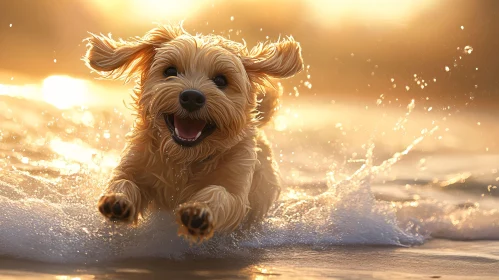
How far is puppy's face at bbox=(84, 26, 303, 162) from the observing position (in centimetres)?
546

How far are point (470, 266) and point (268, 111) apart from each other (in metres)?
1.84

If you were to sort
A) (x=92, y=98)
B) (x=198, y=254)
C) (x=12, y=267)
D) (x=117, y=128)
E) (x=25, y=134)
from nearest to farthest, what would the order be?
(x=12, y=267)
(x=198, y=254)
(x=25, y=134)
(x=117, y=128)
(x=92, y=98)

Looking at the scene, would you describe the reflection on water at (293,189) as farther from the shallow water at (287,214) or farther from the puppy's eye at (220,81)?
the puppy's eye at (220,81)

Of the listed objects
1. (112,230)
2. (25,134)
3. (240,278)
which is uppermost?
(25,134)

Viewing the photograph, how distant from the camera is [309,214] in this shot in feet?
22.7

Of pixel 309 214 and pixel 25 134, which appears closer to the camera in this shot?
pixel 309 214

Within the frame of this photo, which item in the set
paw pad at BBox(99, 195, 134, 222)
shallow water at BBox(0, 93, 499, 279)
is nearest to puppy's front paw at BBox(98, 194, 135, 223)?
paw pad at BBox(99, 195, 134, 222)

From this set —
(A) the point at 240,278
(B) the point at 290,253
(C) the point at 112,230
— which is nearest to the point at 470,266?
(B) the point at 290,253

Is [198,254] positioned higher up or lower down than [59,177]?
lower down

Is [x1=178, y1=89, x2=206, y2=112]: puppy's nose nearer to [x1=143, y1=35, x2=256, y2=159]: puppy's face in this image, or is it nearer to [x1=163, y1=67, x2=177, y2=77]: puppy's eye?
[x1=143, y1=35, x2=256, y2=159]: puppy's face

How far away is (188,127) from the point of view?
220 inches

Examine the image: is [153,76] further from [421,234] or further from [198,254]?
[421,234]

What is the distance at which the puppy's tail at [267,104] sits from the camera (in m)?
6.76

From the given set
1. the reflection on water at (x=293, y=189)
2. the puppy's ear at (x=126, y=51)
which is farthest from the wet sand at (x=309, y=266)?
the puppy's ear at (x=126, y=51)
